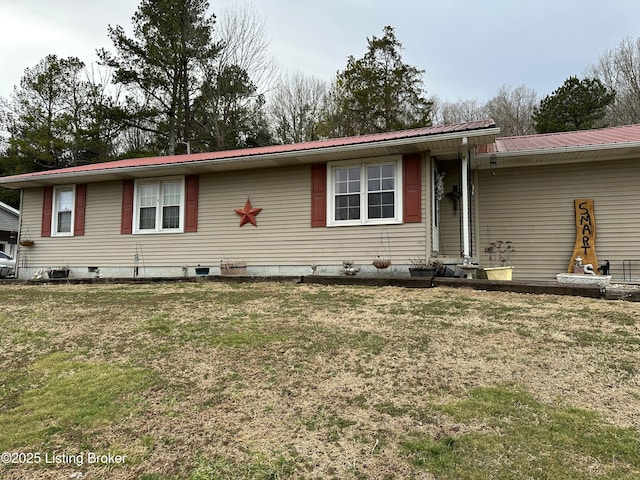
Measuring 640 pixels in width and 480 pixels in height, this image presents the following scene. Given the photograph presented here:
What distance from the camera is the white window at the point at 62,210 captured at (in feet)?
37.3

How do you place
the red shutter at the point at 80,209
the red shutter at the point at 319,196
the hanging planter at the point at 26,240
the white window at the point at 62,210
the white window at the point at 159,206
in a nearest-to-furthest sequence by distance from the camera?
the red shutter at the point at 319,196
the white window at the point at 159,206
the red shutter at the point at 80,209
the white window at the point at 62,210
the hanging planter at the point at 26,240

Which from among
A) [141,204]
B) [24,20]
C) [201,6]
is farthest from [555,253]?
[201,6]

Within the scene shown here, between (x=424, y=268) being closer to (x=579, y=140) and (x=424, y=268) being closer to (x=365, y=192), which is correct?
(x=365, y=192)

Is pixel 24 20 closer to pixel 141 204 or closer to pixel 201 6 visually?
pixel 141 204

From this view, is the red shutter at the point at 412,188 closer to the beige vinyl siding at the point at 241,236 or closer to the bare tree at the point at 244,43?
the beige vinyl siding at the point at 241,236

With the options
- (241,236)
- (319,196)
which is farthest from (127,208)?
(319,196)

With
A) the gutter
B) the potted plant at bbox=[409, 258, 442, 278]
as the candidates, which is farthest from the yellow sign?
the potted plant at bbox=[409, 258, 442, 278]

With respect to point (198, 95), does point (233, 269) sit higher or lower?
lower

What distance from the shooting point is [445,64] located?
22.3 meters

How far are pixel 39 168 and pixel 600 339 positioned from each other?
27355 mm

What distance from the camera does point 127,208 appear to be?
10570 millimetres

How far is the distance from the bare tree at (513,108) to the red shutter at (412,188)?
18.7 metres

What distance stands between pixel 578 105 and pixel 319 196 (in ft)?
52.7

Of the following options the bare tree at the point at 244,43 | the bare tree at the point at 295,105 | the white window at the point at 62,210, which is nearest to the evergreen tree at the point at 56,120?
the bare tree at the point at 244,43
